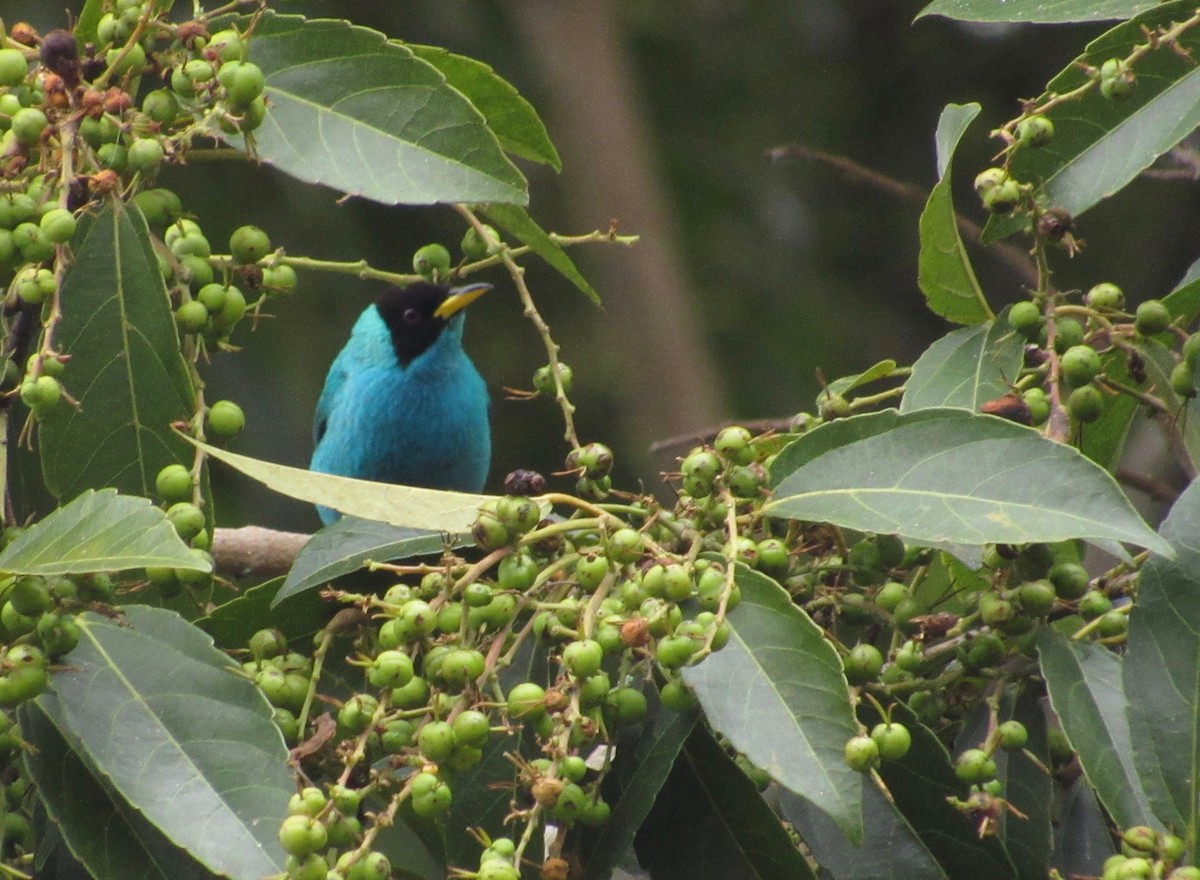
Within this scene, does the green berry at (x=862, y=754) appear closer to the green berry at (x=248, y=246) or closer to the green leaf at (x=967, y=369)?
the green leaf at (x=967, y=369)

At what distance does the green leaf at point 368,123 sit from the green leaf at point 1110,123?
74 centimetres

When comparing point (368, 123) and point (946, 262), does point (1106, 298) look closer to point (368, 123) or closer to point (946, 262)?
point (946, 262)

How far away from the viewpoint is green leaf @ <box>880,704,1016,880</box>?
2027mm

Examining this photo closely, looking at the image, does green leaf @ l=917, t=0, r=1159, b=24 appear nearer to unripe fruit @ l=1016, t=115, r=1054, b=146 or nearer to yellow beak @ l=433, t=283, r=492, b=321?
unripe fruit @ l=1016, t=115, r=1054, b=146

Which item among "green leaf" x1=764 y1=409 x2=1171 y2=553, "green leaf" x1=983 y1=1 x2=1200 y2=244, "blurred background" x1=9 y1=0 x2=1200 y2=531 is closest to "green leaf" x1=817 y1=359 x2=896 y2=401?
"green leaf" x1=983 y1=1 x2=1200 y2=244

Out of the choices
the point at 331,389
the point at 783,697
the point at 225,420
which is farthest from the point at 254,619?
the point at 331,389

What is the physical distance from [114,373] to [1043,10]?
143cm

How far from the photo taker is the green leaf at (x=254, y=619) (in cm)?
224

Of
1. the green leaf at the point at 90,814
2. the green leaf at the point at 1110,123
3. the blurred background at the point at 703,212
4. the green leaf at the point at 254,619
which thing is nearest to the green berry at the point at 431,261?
the green leaf at the point at 254,619

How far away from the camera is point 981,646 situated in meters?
2.01

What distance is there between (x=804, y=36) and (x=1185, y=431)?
7103mm

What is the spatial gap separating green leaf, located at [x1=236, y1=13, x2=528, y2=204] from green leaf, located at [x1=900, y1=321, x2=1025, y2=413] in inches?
24.2

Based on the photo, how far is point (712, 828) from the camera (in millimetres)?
2109

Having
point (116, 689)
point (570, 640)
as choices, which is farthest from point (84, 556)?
A: point (570, 640)
